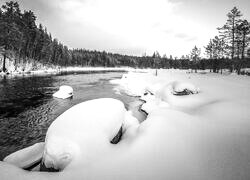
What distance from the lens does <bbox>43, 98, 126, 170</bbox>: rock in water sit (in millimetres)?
4863

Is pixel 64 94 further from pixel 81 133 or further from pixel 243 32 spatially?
pixel 243 32

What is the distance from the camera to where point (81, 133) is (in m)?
5.55

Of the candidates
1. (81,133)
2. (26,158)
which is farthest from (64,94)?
(81,133)

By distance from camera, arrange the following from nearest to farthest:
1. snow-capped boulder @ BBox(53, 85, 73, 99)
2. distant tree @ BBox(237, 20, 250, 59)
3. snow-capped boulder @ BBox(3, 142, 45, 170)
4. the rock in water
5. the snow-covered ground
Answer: the snow-covered ground
the rock in water
snow-capped boulder @ BBox(3, 142, 45, 170)
snow-capped boulder @ BBox(53, 85, 73, 99)
distant tree @ BBox(237, 20, 250, 59)

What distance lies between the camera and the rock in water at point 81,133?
191 inches

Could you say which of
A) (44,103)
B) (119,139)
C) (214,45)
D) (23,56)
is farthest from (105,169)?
(214,45)

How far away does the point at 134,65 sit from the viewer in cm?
14375

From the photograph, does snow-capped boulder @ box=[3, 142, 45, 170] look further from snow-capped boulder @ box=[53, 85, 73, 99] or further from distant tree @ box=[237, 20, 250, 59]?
distant tree @ box=[237, 20, 250, 59]

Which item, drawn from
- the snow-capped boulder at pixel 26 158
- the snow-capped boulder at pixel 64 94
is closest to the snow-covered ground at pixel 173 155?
the snow-capped boulder at pixel 26 158

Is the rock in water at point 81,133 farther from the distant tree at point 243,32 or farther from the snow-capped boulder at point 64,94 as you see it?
the distant tree at point 243,32

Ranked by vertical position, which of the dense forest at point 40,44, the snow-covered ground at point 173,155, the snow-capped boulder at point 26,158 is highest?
the dense forest at point 40,44

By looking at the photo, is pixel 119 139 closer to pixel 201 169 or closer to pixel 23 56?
pixel 201 169

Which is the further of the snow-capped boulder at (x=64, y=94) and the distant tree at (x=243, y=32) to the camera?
the distant tree at (x=243, y=32)

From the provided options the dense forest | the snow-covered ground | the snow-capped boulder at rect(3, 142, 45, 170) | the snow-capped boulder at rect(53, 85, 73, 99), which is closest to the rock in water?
the snow-covered ground
